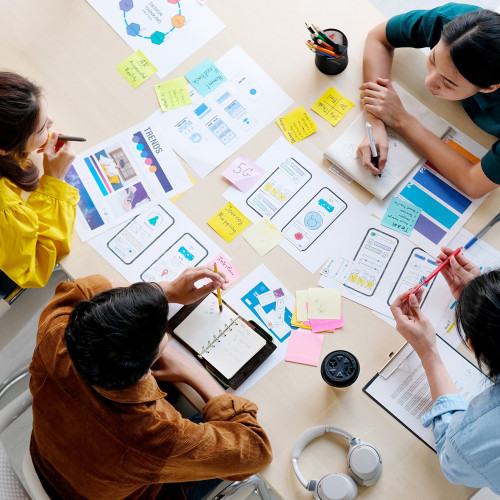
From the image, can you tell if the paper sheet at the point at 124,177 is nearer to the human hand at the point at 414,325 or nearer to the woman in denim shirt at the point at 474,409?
the human hand at the point at 414,325

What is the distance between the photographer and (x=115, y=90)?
1.50 metres

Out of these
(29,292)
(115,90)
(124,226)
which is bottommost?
(29,292)

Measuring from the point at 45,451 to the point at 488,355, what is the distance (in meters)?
0.89

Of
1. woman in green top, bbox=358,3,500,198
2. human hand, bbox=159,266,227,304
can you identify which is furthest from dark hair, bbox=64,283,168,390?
woman in green top, bbox=358,3,500,198

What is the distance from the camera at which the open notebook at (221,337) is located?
1.22m

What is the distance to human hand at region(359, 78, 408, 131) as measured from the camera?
141cm

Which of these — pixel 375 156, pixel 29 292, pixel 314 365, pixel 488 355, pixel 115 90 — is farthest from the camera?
pixel 29 292

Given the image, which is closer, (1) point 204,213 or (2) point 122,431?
(2) point 122,431

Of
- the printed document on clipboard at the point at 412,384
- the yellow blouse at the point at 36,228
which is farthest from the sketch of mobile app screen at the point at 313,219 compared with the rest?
the yellow blouse at the point at 36,228

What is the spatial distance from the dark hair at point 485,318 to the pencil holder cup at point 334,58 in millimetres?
707

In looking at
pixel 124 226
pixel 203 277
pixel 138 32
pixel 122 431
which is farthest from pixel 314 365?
pixel 138 32

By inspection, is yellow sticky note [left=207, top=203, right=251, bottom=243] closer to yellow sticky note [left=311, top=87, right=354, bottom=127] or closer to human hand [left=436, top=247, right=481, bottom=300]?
yellow sticky note [left=311, top=87, right=354, bottom=127]

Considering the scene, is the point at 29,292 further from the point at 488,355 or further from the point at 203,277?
the point at 488,355

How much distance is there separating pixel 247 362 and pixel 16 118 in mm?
771
